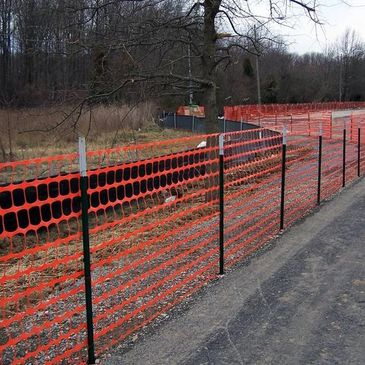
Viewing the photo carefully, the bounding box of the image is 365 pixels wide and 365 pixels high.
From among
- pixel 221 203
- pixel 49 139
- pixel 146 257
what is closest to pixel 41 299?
pixel 146 257

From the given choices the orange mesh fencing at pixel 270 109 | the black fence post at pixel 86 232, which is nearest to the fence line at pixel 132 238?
the black fence post at pixel 86 232

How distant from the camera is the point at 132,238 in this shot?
6945mm

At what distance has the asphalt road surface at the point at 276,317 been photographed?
143 inches

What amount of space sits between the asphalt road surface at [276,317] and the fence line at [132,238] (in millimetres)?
296

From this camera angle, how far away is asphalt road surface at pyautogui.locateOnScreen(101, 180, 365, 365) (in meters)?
3.64

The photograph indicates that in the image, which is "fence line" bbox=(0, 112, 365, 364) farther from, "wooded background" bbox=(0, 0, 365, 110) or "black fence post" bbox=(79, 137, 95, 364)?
"wooded background" bbox=(0, 0, 365, 110)

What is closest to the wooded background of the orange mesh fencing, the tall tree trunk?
the tall tree trunk

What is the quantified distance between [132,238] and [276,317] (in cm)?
311

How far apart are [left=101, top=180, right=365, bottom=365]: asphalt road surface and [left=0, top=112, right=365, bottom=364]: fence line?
296 mm

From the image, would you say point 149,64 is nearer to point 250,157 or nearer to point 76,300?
point 250,157

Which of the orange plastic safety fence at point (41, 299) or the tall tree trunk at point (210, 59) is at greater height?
the tall tree trunk at point (210, 59)

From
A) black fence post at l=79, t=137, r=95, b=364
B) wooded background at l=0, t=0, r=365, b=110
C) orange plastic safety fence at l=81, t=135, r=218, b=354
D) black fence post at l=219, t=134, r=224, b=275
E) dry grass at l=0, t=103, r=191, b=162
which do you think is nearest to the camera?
black fence post at l=79, t=137, r=95, b=364

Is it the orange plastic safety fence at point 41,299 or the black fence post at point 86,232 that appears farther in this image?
the black fence post at point 86,232

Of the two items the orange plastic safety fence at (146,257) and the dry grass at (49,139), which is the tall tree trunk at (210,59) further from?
the dry grass at (49,139)
